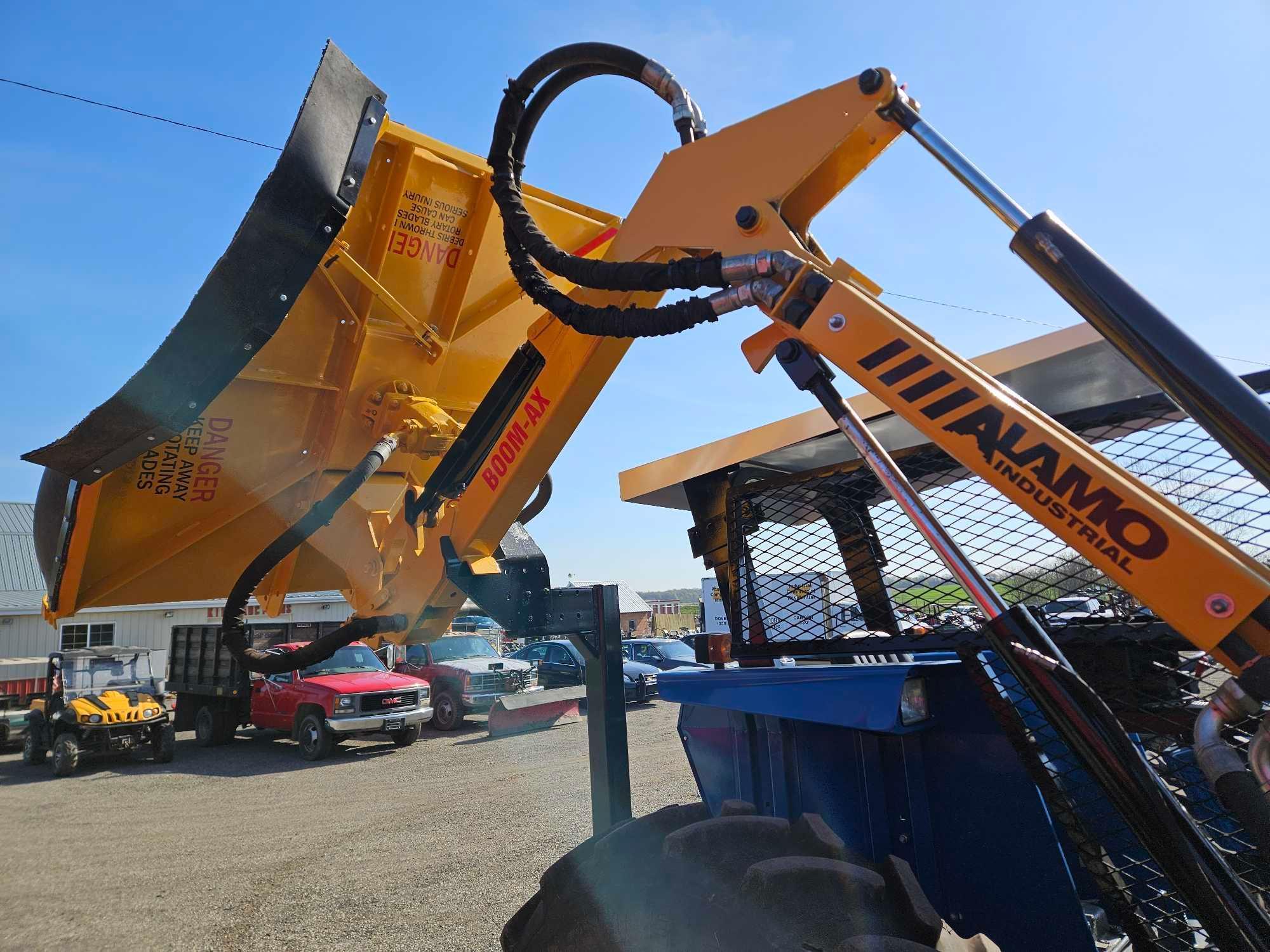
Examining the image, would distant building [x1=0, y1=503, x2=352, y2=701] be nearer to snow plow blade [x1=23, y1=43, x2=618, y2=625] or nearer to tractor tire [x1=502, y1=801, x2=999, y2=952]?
snow plow blade [x1=23, y1=43, x2=618, y2=625]

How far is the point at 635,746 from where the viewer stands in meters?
11.9

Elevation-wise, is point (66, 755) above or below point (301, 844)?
above

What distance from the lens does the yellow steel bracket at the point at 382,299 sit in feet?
11.2

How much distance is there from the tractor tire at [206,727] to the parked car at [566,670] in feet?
20.3

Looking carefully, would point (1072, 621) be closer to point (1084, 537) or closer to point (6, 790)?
point (1084, 537)

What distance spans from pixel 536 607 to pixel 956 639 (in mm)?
1610

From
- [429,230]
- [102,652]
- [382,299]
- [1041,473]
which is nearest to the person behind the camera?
[1041,473]

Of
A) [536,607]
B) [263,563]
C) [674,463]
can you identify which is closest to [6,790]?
[263,563]

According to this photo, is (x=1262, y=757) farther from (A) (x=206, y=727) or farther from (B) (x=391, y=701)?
(A) (x=206, y=727)

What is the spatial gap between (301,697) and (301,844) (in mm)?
6757

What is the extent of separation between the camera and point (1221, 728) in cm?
129

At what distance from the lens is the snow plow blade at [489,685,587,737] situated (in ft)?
45.1

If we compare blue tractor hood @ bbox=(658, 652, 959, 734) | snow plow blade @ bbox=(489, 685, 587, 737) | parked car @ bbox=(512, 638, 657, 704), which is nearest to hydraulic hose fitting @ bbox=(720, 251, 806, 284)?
blue tractor hood @ bbox=(658, 652, 959, 734)

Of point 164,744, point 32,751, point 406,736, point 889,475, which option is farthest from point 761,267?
point 32,751
